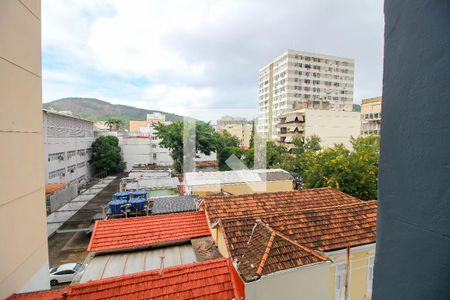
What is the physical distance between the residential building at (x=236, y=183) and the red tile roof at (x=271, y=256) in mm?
9996

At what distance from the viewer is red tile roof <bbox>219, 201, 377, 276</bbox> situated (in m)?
5.68

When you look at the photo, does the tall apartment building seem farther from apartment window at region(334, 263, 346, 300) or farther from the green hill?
the green hill

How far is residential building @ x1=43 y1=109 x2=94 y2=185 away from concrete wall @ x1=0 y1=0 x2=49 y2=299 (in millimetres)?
21271

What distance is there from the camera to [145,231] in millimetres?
7770

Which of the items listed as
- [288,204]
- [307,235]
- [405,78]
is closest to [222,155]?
[288,204]

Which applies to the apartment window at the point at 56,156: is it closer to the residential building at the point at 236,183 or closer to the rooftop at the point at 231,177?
the rooftop at the point at 231,177

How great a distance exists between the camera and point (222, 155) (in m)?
32.8

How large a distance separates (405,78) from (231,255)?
5.37 metres

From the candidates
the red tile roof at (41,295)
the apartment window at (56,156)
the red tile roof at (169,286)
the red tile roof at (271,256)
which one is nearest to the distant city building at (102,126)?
the apartment window at (56,156)

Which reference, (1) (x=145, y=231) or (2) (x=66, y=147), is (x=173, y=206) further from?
(2) (x=66, y=147)

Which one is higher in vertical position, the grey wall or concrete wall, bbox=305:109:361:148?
concrete wall, bbox=305:109:361:148

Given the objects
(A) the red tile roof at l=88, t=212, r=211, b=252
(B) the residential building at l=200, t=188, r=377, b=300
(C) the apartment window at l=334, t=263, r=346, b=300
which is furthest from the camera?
(A) the red tile roof at l=88, t=212, r=211, b=252

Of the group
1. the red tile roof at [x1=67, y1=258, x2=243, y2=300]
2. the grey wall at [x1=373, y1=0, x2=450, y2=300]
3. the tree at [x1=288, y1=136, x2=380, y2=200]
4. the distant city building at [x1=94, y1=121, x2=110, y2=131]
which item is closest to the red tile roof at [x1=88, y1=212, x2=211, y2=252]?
the red tile roof at [x1=67, y1=258, x2=243, y2=300]

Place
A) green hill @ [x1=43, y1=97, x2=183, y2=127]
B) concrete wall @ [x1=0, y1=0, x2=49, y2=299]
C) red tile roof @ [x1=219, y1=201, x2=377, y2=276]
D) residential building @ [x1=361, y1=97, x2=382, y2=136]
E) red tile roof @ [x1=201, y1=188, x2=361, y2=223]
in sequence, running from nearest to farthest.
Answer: concrete wall @ [x1=0, y1=0, x2=49, y2=299]
red tile roof @ [x1=219, y1=201, x2=377, y2=276]
red tile roof @ [x1=201, y1=188, x2=361, y2=223]
residential building @ [x1=361, y1=97, x2=382, y2=136]
green hill @ [x1=43, y1=97, x2=183, y2=127]
